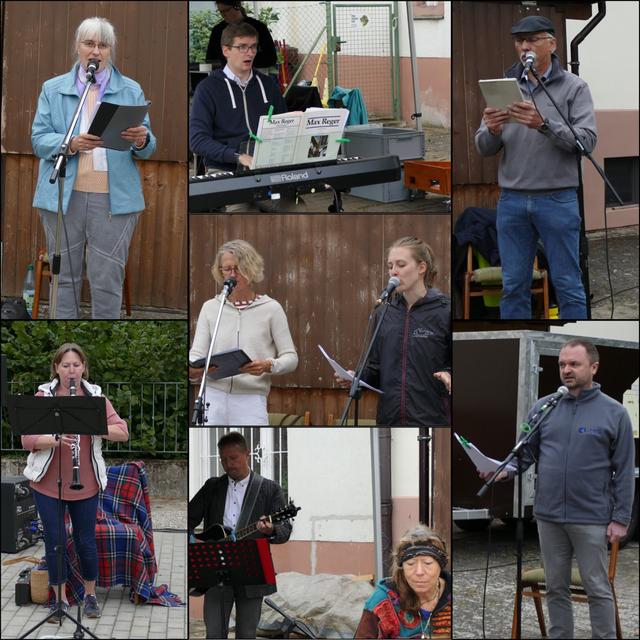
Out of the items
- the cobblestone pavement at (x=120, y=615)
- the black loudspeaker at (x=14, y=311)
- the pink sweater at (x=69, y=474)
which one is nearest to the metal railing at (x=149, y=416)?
the cobblestone pavement at (x=120, y=615)

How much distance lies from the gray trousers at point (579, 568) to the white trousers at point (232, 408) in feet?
4.70

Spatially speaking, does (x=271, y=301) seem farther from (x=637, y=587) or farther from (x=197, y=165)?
(x=637, y=587)

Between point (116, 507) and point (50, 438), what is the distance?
83 cm

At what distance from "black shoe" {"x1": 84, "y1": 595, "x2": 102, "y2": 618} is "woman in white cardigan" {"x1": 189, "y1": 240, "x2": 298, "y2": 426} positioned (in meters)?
1.07

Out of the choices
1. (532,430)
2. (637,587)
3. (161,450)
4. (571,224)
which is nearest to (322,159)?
(571,224)

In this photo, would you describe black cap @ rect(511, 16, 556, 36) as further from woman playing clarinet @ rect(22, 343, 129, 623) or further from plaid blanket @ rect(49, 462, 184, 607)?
plaid blanket @ rect(49, 462, 184, 607)

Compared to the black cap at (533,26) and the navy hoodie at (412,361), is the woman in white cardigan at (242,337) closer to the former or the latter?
the navy hoodie at (412,361)

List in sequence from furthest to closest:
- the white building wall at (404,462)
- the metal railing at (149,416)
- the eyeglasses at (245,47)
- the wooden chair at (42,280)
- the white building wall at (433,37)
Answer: the metal railing at (149,416) → the wooden chair at (42,280) → the white building wall at (433,37) → the eyeglasses at (245,47) → the white building wall at (404,462)

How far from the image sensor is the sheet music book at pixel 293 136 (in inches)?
243

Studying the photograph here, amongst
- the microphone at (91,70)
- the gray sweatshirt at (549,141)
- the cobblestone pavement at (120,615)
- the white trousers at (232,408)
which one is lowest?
the cobblestone pavement at (120,615)

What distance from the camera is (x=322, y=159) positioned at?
6.31m

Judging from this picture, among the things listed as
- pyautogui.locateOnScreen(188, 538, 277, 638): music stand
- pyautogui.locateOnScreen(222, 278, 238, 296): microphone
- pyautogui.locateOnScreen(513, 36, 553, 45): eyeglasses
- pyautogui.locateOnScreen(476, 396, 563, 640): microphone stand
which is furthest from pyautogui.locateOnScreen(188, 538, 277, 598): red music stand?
pyautogui.locateOnScreen(513, 36, 553, 45): eyeglasses

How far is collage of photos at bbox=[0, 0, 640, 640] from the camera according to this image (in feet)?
20.1

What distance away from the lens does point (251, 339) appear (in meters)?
6.25
